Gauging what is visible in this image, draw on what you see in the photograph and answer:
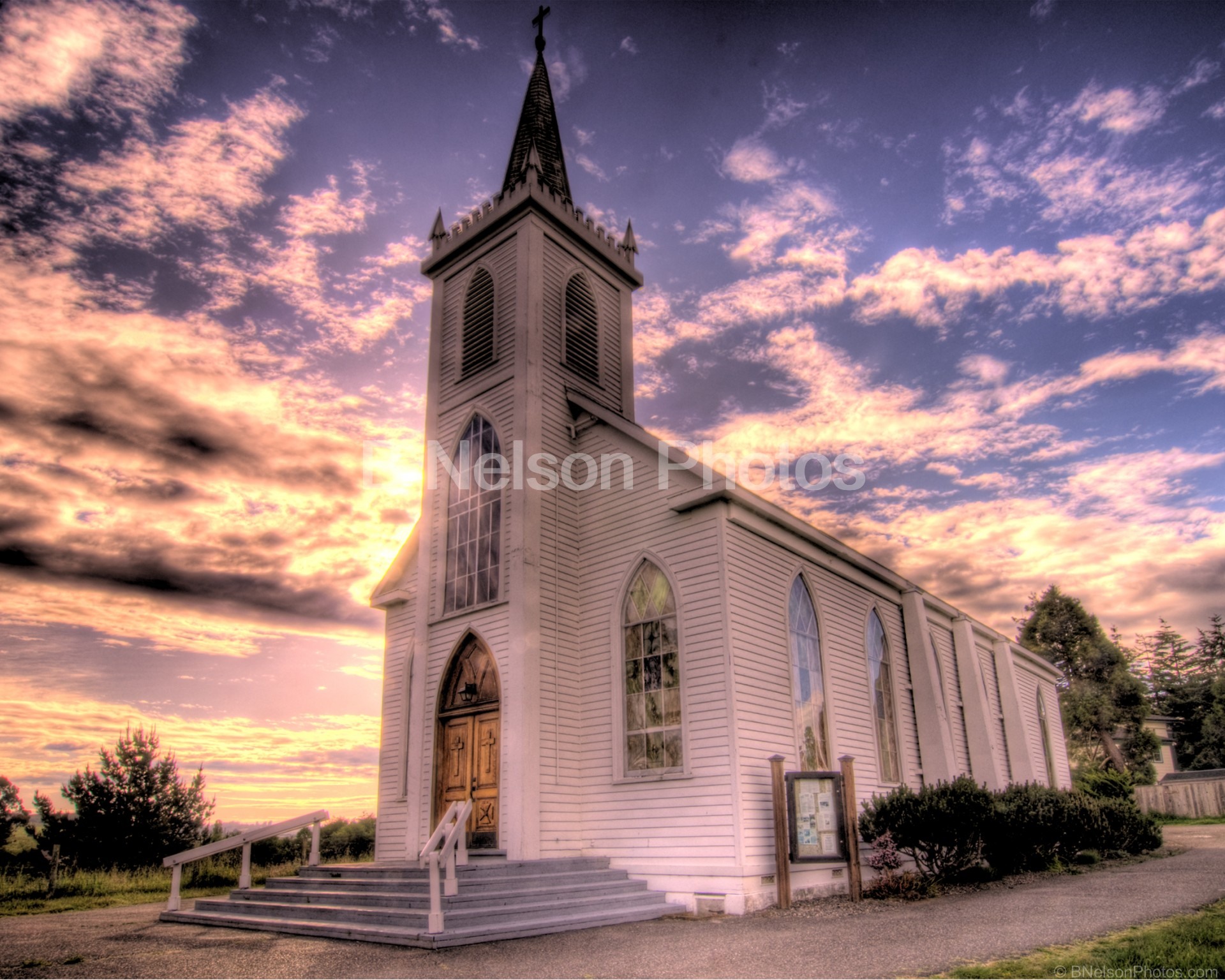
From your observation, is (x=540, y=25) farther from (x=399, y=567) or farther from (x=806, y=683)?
(x=806, y=683)

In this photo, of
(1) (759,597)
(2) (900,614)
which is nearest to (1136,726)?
(2) (900,614)

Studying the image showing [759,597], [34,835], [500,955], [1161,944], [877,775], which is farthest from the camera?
[34,835]

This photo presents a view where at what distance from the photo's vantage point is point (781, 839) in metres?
11.1

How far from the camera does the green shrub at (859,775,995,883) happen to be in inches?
488

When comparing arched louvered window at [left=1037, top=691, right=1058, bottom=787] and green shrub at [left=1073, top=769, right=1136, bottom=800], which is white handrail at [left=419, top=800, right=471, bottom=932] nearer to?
green shrub at [left=1073, top=769, right=1136, bottom=800]

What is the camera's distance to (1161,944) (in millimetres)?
6621

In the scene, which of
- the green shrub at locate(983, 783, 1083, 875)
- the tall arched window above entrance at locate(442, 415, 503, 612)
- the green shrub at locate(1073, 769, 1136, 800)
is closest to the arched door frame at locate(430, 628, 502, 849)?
the tall arched window above entrance at locate(442, 415, 503, 612)

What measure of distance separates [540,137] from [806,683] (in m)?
13.1

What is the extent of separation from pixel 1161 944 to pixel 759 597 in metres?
7.07

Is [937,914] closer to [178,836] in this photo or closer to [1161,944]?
[1161,944]

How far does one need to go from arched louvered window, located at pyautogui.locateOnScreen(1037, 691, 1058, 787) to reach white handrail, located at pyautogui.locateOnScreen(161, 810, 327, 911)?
21393 mm

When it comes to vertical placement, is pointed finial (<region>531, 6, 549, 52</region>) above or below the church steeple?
above

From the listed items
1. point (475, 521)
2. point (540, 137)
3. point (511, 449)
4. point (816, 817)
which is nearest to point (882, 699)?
point (816, 817)

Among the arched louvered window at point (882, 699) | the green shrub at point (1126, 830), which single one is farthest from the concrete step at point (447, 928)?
the green shrub at point (1126, 830)
